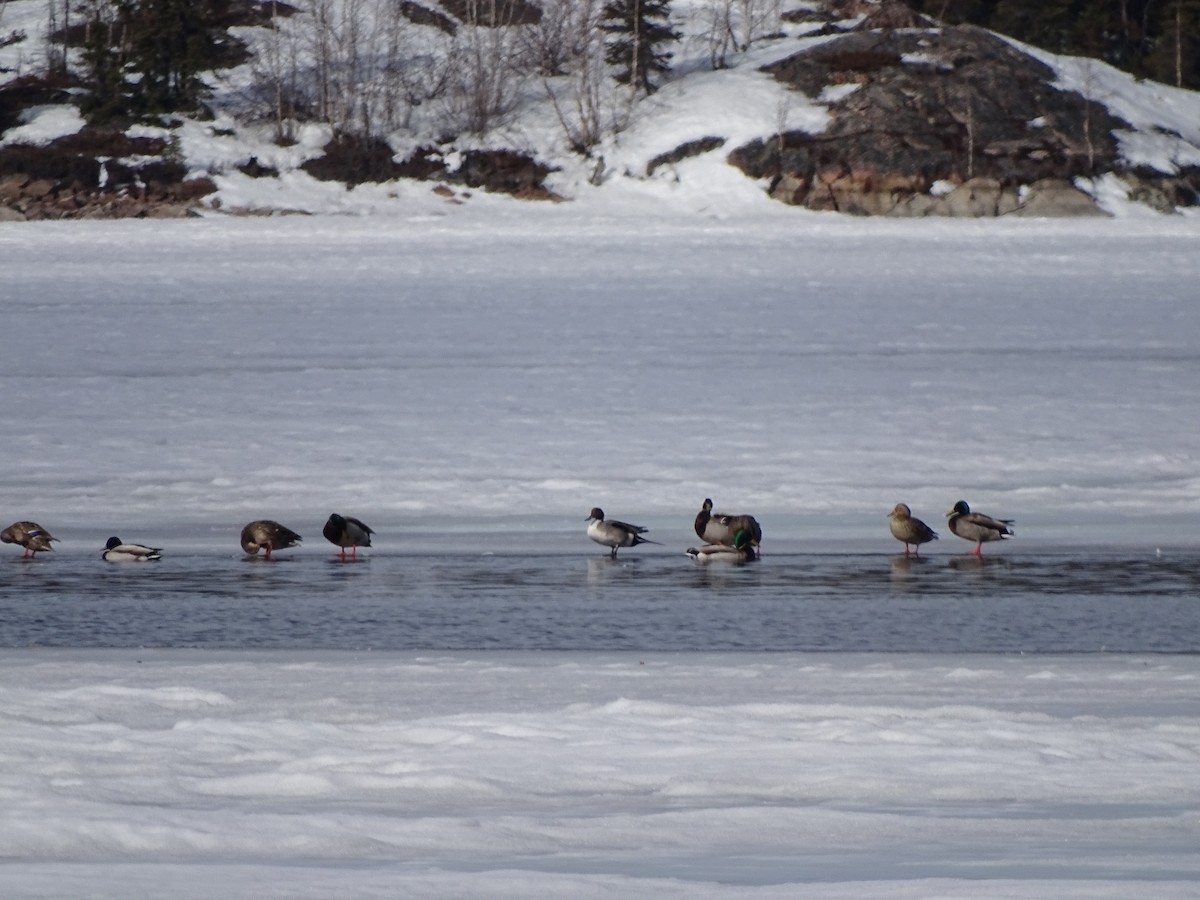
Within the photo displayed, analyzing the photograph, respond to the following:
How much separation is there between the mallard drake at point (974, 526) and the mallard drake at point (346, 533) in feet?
11.7

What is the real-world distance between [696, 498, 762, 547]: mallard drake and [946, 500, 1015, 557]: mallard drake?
122cm

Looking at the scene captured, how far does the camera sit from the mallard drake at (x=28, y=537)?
37.1 ft

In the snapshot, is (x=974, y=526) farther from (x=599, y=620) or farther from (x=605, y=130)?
(x=605, y=130)

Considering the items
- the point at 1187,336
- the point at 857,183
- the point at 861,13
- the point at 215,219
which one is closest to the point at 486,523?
the point at 1187,336

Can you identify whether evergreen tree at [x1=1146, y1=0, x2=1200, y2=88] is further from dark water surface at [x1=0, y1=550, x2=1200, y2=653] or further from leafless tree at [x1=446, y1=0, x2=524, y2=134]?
dark water surface at [x1=0, y1=550, x2=1200, y2=653]

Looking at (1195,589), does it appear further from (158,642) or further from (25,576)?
(25,576)

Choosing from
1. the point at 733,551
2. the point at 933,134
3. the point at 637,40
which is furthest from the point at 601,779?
the point at 637,40

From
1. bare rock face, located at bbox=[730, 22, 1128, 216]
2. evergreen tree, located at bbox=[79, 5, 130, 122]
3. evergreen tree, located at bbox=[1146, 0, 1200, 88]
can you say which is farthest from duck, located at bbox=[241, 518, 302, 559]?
evergreen tree, located at bbox=[1146, 0, 1200, 88]

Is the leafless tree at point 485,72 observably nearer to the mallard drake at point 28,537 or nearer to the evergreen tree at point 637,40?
the evergreen tree at point 637,40

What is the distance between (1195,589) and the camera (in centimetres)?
1003

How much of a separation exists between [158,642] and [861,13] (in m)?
78.7

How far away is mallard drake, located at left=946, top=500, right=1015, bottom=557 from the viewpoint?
1147cm

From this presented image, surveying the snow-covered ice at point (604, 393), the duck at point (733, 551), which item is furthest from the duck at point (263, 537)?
the duck at point (733, 551)

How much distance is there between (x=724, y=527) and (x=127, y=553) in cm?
348
